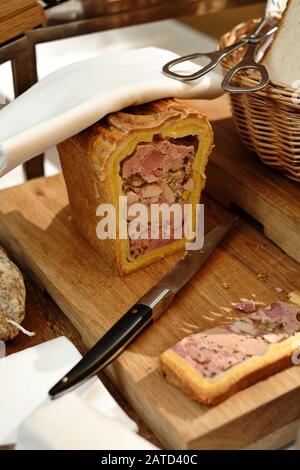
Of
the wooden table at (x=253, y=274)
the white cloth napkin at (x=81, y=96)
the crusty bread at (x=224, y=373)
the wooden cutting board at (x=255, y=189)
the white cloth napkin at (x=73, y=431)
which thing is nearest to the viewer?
the white cloth napkin at (x=73, y=431)

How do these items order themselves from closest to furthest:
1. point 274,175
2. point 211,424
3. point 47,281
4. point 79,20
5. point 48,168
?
point 211,424, point 47,281, point 274,175, point 79,20, point 48,168

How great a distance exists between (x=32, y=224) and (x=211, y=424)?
31.5 inches

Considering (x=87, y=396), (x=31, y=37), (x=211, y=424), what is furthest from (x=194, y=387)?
(x=31, y=37)

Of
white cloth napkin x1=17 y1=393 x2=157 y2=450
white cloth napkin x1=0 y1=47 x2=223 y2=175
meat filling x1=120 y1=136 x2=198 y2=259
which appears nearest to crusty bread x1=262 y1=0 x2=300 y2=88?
white cloth napkin x1=0 y1=47 x2=223 y2=175

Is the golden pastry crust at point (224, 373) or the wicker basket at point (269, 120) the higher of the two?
the wicker basket at point (269, 120)

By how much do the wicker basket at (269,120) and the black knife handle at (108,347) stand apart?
54 centimetres

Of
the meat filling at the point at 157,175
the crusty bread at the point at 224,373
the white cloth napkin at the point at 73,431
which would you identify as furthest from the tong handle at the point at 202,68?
the white cloth napkin at the point at 73,431

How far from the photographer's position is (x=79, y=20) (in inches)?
76.7

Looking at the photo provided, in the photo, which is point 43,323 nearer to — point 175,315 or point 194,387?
point 175,315

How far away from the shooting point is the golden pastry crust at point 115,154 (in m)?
1.48

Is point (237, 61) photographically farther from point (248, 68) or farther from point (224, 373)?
point (224, 373)

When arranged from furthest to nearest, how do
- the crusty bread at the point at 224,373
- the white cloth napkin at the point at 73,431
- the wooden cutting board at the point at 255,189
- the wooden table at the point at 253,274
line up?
the wooden cutting board at the point at 255,189 < the wooden table at the point at 253,274 < the crusty bread at the point at 224,373 < the white cloth napkin at the point at 73,431

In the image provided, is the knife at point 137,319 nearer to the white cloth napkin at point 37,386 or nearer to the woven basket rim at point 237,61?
the white cloth napkin at point 37,386

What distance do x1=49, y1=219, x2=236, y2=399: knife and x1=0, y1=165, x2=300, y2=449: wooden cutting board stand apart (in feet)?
0.10
